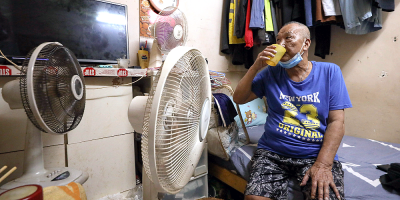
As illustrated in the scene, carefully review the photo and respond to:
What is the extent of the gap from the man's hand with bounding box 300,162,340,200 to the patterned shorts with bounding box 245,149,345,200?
3 cm

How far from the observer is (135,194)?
1.31 metres

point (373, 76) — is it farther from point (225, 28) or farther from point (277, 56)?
point (225, 28)

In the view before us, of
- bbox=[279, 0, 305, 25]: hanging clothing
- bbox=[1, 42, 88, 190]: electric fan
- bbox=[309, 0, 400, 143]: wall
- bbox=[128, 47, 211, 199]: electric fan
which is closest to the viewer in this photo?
bbox=[128, 47, 211, 199]: electric fan

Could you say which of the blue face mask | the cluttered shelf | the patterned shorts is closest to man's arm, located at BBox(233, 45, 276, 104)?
the blue face mask

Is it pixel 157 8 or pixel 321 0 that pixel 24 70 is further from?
pixel 321 0

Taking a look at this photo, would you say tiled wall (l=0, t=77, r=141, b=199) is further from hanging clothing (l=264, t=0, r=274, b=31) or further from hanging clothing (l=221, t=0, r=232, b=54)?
hanging clothing (l=264, t=0, r=274, b=31)

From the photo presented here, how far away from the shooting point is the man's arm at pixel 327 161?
2.51ft

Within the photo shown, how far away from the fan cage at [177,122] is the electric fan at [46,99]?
0.49 metres

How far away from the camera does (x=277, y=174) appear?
3.01 feet

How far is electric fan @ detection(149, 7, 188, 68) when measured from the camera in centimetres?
131

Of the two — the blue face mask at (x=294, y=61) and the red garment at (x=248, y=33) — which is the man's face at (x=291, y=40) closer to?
the blue face mask at (x=294, y=61)

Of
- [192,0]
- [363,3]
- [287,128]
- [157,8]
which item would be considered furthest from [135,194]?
[363,3]

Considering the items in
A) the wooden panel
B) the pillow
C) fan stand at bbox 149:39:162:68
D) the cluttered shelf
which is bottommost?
the wooden panel

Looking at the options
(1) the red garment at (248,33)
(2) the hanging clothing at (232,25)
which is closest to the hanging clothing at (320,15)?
(1) the red garment at (248,33)
